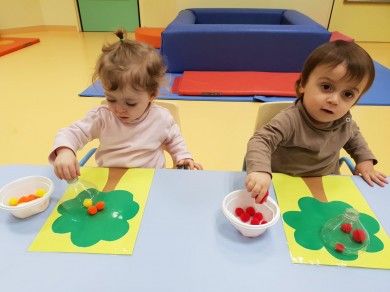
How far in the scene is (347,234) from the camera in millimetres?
615

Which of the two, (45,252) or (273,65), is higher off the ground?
(45,252)

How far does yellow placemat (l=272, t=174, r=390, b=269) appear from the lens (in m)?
0.57

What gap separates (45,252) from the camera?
570 mm

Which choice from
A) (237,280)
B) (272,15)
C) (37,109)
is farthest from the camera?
(272,15)

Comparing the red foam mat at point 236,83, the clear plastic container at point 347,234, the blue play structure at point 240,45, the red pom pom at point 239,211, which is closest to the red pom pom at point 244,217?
the red pom pom at point 239,211

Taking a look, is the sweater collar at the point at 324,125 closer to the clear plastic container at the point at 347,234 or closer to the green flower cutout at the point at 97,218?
the clear plastic container at the point at 347,234

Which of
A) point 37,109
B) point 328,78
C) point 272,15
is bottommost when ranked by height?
point 37,109

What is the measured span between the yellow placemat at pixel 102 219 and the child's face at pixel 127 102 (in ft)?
0.63

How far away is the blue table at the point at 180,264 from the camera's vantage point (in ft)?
1.69

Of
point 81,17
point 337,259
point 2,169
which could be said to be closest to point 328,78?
point 337,259

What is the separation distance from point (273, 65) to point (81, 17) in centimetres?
351

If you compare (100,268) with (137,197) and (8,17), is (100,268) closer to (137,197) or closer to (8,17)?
(137,197)

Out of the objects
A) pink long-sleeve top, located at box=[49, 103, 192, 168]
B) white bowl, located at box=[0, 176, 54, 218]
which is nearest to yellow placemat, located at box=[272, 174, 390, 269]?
pink long-sleeve top, located at box=[49, 103, 192, 168]

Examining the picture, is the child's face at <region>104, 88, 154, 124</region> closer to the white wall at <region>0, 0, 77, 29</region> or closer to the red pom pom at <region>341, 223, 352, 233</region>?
the red pom pom at <region>341, 223, 352, 233</region>
